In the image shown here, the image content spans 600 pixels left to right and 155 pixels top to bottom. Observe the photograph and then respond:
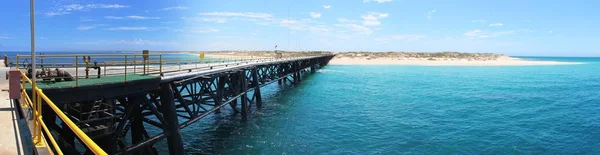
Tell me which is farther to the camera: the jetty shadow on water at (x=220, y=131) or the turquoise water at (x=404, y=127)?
the turquoise water at (x=404, y=127)

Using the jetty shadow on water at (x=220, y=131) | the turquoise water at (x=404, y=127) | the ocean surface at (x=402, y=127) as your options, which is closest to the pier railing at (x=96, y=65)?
the jetty shadow on water at (x=220, y=131)

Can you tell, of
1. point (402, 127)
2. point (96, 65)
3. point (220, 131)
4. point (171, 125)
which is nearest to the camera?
point (96, 65)

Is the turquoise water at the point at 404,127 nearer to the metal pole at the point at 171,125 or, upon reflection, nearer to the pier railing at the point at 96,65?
the metal pole at the point at 171,125

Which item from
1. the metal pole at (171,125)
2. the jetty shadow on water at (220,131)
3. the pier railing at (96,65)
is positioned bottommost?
the jetty shadow on water at (220,131)

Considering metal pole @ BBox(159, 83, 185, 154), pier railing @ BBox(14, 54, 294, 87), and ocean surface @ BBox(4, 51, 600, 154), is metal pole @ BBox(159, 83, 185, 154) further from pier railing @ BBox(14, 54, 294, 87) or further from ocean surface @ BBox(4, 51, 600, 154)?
ocean surface @ BBox(4, 51, 600, 154)

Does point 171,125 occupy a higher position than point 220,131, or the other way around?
point 171,125

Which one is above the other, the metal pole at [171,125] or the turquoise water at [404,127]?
the metal pole at [171,125]

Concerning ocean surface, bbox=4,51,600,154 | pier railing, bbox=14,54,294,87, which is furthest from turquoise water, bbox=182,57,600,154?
pier railing, bbox=14,54,294,87

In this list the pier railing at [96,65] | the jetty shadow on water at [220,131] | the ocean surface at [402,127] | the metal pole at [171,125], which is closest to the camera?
the pier railing at [96,65]

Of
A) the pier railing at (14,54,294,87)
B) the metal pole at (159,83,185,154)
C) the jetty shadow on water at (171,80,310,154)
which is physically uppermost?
the pier railing at (14,54,294,87)

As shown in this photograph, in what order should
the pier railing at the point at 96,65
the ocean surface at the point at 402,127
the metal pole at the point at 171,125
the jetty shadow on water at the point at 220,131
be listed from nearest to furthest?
1. the pier railing at the point at 96,65
2. the metal pole at the point at 171,125
3. the jetty shadow on water at the point at 220,131
4. the ocean surface at the point at 402,127

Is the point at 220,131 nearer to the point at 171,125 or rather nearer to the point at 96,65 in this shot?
the point at 171,125

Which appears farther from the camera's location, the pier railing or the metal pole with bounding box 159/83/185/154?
the metal pole with bounding box 159/83/185/154

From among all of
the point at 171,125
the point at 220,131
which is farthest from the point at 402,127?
the point at 171,125
